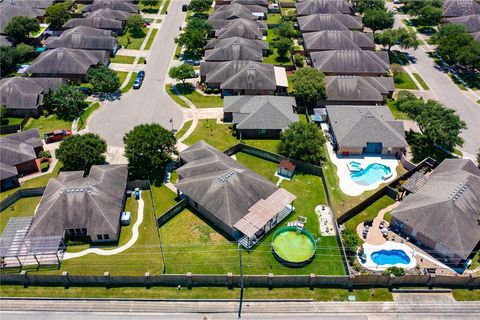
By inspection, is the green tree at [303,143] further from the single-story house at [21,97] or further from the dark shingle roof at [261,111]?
the single-story house at [21,97]

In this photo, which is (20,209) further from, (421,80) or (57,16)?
(421,80)

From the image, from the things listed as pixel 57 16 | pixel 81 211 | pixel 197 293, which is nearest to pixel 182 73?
pixel 81 211

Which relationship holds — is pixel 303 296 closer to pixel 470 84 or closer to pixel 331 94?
pixel 331 94

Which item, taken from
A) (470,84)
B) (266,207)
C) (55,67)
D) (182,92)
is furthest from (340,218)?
(55,67)

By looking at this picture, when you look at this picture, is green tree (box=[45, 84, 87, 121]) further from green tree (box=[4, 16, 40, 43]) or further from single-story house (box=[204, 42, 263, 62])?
green tree (box=[4, 16, 40, 43])

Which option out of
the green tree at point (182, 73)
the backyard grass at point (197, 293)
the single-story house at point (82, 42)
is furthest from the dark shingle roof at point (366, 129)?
the single-story house at point (82, 42)

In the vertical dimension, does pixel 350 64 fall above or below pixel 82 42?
above
